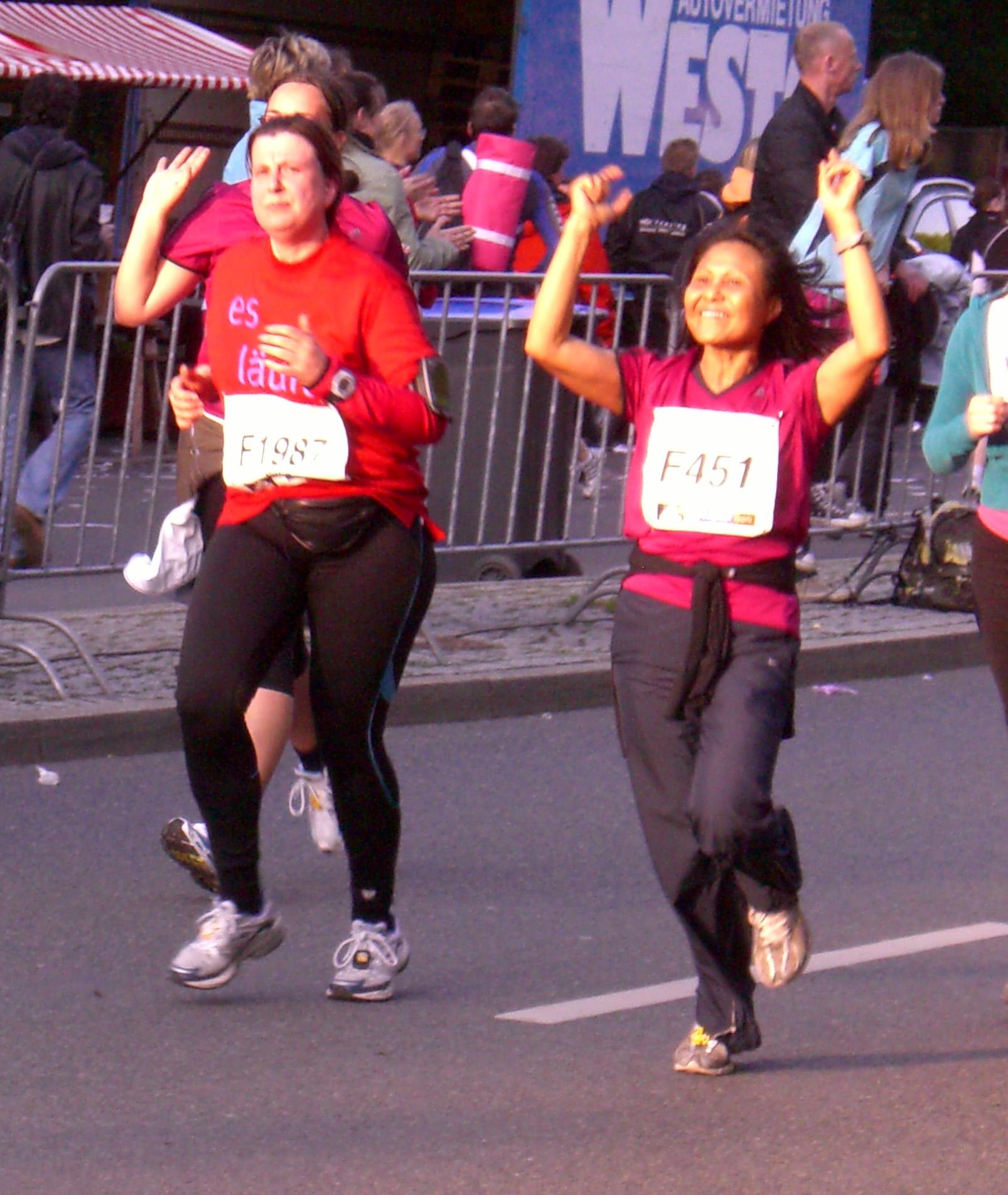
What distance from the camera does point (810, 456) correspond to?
4.52m

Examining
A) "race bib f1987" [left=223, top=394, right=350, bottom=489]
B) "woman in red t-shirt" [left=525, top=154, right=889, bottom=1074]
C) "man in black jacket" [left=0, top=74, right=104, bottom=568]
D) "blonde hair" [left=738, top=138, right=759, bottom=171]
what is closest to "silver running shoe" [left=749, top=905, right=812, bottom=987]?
"woman in red t-shirt" [left=525, top=154, right=889, bottom=1074]

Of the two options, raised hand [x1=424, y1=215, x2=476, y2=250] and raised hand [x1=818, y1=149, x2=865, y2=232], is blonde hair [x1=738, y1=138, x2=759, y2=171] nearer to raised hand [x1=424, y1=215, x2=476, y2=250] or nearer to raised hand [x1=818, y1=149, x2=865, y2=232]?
raised hand [x1=424, y1=215, x2=476, y2=250]

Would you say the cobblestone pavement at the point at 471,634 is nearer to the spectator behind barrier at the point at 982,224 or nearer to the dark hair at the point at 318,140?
the dark hair at the point at 318,140

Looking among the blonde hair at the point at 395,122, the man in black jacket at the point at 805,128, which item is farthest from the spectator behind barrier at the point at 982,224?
the blonde hair at the point at 395,122

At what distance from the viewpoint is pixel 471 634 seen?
359 inches

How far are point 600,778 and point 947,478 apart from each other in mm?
4590

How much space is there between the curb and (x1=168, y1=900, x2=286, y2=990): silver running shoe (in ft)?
8.04

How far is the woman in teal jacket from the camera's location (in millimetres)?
5082

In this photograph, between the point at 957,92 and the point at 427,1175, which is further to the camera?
the point at 957,92

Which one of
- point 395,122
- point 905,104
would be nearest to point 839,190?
point 905,104

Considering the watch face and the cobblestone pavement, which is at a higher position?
the watch face

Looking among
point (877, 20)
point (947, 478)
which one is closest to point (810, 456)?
point (947, 478)

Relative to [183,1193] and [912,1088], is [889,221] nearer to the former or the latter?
[912,1088]

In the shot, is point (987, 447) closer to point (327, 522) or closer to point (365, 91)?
point (327, 522)
